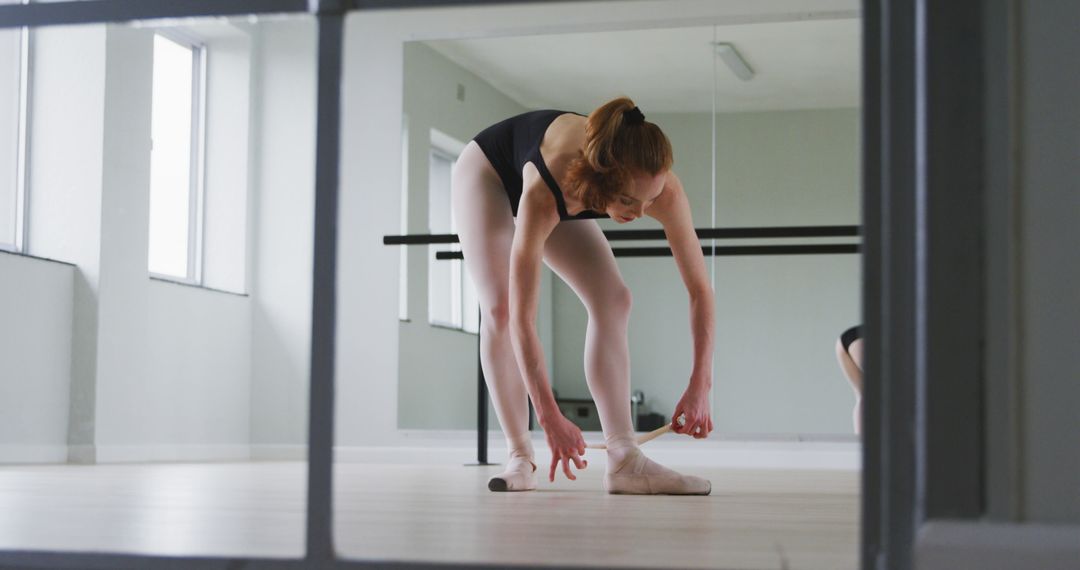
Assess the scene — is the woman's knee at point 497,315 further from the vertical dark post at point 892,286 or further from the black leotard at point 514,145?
the vertical dark post at point 892,286

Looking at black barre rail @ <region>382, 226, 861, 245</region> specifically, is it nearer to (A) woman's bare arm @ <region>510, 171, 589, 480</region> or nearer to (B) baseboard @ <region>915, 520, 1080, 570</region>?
(A) woman's bare arm @ <region>510, 171, 589, 480</region>

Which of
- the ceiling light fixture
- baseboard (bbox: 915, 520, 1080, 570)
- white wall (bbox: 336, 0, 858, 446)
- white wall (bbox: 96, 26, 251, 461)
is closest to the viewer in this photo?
baseboard (bbox: 915, 520, 1080, 570)

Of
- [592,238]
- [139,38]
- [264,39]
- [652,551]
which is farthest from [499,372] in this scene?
[264,39]

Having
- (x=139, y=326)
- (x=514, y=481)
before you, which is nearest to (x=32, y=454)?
(x=139, y=326)

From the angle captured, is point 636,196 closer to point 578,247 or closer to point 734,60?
point 578,247

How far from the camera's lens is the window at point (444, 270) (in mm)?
7047

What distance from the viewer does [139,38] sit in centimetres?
630

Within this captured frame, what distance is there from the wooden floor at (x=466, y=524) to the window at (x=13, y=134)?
2.76 meters

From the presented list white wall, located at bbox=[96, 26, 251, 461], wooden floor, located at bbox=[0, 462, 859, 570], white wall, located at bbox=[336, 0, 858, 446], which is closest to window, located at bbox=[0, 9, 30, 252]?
white wall, located at bbox=[96, 26, 251, 461]

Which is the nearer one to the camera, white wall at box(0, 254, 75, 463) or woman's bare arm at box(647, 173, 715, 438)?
woman's bare arm at box(647, 173, 715, 438)

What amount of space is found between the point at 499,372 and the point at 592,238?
391mm

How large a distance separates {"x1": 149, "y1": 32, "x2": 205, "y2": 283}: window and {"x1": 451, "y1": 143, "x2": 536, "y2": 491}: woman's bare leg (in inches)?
159

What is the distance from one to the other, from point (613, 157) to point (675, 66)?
430 centimetres

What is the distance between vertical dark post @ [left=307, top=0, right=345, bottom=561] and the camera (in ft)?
3.15
